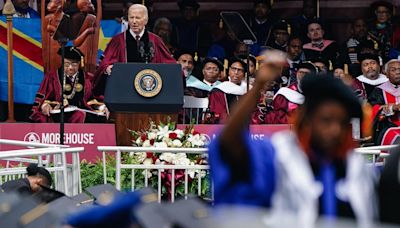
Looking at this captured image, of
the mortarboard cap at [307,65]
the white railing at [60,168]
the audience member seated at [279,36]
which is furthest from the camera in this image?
the audience member seated at [279,36]

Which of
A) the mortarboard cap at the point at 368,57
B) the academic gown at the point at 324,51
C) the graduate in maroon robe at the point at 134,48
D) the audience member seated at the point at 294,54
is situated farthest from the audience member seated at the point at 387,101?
the graduate in maroon robe at the point at 134,48

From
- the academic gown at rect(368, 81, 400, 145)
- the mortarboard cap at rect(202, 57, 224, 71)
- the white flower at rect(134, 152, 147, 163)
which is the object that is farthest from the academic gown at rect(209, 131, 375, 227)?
the mortarboard cap at rect(202, 57, 224, 71)

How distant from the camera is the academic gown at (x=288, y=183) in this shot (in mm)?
4859

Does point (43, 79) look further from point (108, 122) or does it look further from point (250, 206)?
point (250, 206)

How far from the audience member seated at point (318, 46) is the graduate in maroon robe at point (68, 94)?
3.13m

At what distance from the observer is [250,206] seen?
487 centimetres

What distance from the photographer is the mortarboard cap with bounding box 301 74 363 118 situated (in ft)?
16.0

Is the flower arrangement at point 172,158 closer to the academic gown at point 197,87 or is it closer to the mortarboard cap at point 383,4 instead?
the academic gown at point 197,87

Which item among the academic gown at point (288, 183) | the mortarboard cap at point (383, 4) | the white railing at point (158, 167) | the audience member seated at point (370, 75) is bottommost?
the white railing at point (158, 167)

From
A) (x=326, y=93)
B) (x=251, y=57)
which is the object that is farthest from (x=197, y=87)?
(x=326, y=93)

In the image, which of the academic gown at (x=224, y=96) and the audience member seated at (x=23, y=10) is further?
the audience member seated at (x=23, y=10)

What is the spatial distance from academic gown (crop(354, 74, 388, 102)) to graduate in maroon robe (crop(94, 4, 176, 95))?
2853mm

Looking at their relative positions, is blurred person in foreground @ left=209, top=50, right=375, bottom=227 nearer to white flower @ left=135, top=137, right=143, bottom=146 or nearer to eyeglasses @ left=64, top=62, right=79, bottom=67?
white flower @ left=135, top=137, right=143, bottom=146

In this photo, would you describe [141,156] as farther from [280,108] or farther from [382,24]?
[382,24]
